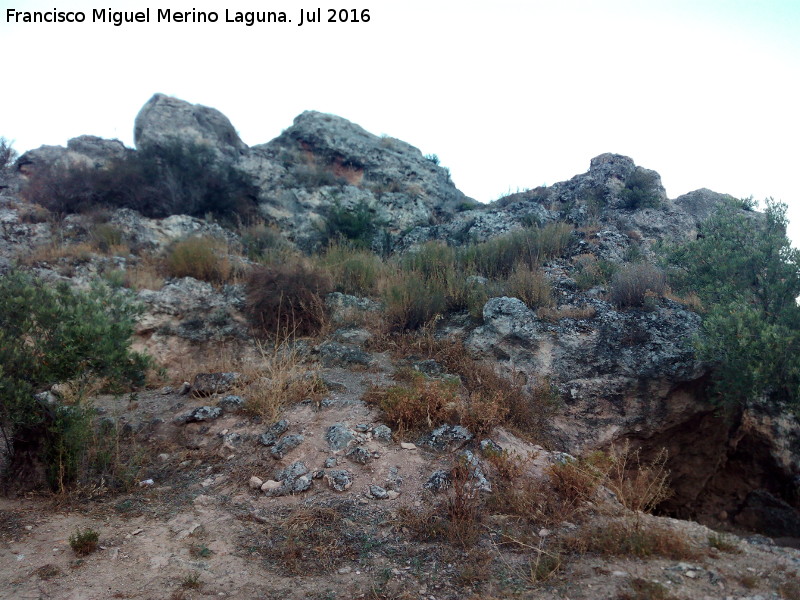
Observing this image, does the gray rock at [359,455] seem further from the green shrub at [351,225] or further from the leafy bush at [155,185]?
the leafy bush at [155,185]

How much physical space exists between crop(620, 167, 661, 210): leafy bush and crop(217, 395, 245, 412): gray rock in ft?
31.4

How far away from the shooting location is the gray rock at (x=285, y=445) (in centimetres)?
504

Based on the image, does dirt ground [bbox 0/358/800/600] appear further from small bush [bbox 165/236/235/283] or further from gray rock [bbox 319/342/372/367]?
small bush [bbox 165/236/235/283]

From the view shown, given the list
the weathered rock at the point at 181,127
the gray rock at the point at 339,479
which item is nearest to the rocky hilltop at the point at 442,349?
the gray rock at the point at 339,479

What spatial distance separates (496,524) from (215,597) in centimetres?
208

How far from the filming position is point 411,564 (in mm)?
3674

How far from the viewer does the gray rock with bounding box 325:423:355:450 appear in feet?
16.7

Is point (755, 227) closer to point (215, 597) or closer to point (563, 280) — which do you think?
point (563, 280)

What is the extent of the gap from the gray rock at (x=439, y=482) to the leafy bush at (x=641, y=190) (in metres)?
9.21

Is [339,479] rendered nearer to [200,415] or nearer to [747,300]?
[200,415]

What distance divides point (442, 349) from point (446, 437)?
207cm

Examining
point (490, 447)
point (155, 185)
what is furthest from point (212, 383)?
point (155, 185)

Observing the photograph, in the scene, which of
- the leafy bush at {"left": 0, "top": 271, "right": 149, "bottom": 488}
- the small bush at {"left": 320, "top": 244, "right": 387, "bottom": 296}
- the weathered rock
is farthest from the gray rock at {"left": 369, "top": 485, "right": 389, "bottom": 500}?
the weathered rock

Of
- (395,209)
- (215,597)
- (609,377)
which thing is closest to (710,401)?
(609,377)
